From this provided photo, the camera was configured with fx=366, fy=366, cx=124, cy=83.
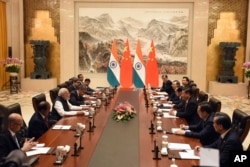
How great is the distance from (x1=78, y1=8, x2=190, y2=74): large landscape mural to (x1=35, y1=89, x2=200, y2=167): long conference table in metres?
7.79

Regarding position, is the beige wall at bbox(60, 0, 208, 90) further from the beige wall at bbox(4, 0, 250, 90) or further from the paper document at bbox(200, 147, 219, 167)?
the paper document at bbox(200, 147, 219, 167)

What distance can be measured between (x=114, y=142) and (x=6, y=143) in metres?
1.09

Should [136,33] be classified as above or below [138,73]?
above

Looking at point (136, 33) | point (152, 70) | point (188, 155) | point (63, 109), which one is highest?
point (136, 33)

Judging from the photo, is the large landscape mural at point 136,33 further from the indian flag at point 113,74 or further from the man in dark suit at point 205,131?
the man in dark suit at point 205,131

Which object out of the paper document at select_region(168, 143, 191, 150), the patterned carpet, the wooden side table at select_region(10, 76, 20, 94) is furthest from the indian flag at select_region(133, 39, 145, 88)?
the paper document at select_region(168, 143, 191, 150)

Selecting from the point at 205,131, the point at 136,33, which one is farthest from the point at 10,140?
the point at 136,33

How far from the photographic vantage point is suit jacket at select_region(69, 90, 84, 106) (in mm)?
6923

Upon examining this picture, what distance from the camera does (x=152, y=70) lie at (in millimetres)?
12133

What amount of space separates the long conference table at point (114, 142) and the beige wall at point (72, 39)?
306 inches

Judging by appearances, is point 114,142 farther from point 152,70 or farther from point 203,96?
point 152,70

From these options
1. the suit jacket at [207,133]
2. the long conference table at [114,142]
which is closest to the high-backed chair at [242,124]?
the suit jacket at [207,133]

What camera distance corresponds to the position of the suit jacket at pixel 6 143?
11.1 feet

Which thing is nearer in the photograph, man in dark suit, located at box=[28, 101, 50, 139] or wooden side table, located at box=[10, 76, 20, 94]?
man in dark suit, located at box=[28, 101, 50, 139]
